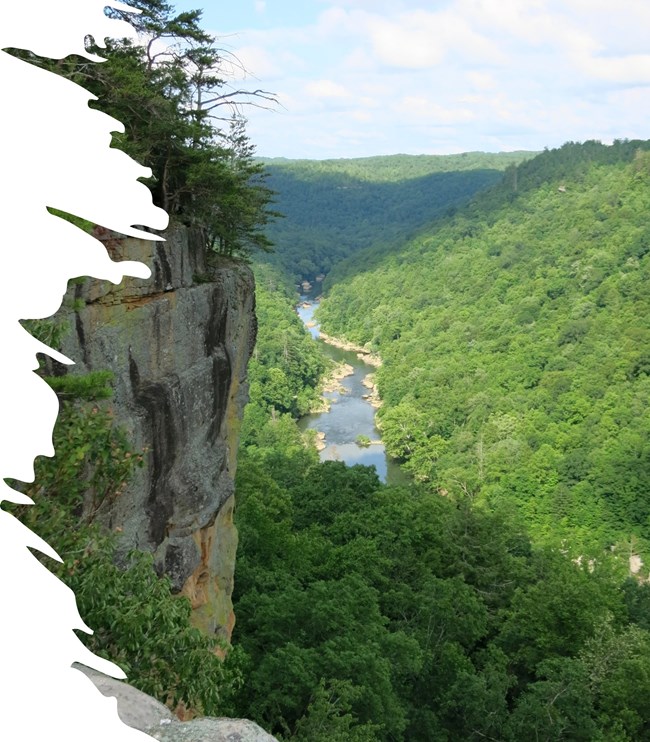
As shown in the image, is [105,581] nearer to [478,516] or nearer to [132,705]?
[132,705]

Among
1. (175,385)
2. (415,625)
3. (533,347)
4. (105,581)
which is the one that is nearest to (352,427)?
(533,347)

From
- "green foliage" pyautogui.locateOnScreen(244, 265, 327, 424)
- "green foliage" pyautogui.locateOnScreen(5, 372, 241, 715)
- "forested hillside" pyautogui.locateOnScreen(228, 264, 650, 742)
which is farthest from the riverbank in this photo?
"green foliage" pyautogui.locateOnScreen(5, 372, 241, 715)

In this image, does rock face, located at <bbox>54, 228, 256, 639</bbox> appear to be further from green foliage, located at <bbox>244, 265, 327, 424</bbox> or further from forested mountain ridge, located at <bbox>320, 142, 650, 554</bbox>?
green foliage, located at <bbox>244, 265, 327, 424</bbox>

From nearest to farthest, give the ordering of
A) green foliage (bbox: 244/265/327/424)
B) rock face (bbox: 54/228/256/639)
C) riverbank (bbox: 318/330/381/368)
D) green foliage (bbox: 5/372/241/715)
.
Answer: green foliage (bbox: 5/372/241/715) → rock face (bbox: 54/228/256/639) → green foliage (bbox: 244/265/327/424) → riverbank (bbox: 318/330/381/368)

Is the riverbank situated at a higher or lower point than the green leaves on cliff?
lower

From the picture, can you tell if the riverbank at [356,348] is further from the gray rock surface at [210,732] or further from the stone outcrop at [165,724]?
the gray rock surface at [210,732]

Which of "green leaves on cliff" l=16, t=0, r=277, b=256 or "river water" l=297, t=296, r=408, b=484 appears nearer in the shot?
"green leaves on cliff" l=16, t=0, r=277, b=256

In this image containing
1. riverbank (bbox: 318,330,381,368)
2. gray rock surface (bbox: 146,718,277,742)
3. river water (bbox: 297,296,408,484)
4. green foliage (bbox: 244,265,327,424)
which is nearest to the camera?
gray rock surface (bbox: 146,718,277,742)

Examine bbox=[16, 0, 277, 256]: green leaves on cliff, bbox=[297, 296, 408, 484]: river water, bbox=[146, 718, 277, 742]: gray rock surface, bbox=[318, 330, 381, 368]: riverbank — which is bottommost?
bbox=[297, 296, 408, 484]: river water
